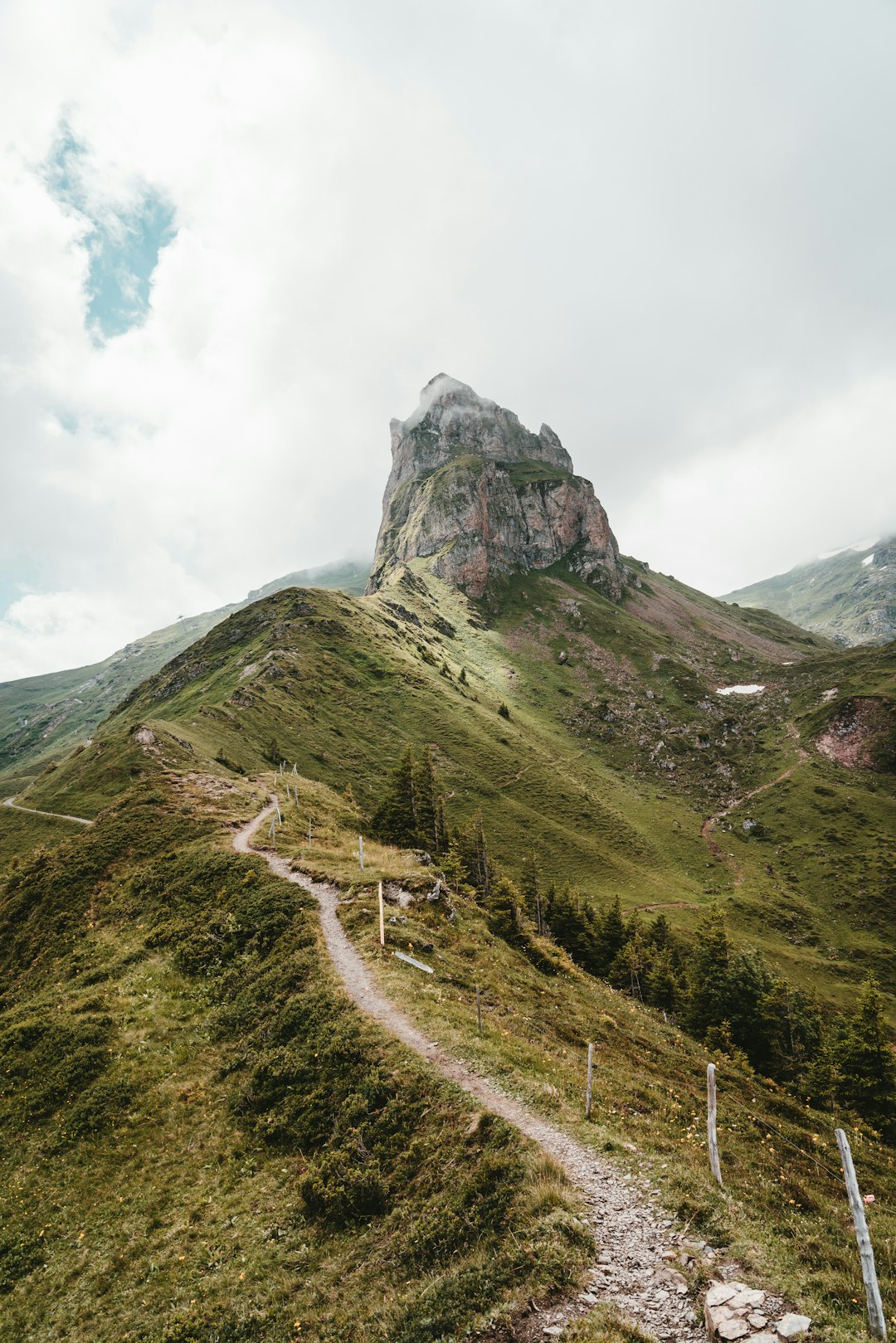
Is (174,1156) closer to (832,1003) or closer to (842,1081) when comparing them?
(842,1081)

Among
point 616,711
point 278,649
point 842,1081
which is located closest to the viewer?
point 842,1081

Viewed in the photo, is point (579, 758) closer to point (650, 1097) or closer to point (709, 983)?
point (709, 983)

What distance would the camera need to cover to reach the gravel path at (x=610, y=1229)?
29.6ft

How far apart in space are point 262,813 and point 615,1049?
35194 mm

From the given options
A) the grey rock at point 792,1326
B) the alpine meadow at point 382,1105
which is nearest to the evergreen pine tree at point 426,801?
the alpine meadow at point 382,1105

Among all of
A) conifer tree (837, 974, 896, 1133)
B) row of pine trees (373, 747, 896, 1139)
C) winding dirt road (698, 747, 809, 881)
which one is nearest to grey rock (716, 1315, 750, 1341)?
row of pine trees (373, 747, 896, 1139)

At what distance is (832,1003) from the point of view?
75375mm

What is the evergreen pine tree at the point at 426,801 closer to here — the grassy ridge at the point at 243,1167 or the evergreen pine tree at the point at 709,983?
the evergreen pine tree at the point at 709,983

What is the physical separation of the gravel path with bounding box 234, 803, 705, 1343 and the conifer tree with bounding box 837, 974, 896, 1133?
34.5 metres

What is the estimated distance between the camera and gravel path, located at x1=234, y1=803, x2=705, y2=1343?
9.02 metres

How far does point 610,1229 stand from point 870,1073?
38628 millimetres

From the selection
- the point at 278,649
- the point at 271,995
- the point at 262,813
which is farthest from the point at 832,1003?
the point at 278,649

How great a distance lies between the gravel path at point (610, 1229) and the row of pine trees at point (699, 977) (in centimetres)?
2202

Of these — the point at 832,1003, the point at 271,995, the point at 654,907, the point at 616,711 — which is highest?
the point at 616,711
